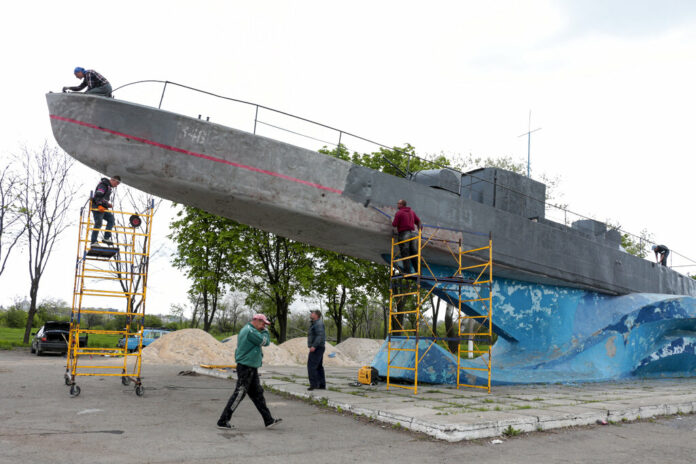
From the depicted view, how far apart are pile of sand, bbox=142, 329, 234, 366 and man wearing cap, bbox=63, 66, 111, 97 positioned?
11118 mm

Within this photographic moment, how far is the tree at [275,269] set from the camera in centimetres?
2562

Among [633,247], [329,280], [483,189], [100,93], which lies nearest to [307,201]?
[100,93]

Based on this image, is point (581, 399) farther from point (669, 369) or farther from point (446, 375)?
point (669, 369)

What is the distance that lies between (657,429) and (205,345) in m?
15.4

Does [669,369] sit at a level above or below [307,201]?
below

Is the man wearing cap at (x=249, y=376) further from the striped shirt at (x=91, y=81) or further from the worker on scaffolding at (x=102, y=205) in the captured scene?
the striped shirt at (x=91, y=81)

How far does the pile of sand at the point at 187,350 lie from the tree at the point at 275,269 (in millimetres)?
6137

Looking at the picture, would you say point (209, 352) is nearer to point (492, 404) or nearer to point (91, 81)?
point (91, 81)

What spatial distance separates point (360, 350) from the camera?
904 inches

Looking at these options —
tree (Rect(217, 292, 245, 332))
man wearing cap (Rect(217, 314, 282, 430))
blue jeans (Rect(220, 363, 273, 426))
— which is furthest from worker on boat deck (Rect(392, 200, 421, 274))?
tree (Rect(217, 292, 245, 332))

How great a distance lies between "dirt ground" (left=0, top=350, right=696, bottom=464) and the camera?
5.39 metres

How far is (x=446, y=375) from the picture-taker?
467 inches

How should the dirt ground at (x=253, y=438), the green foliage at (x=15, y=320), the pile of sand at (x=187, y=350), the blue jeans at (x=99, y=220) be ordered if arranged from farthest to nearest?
the green foliage at (x=15, y=320), the pile of sand at (x=187, y=350), the blue jeans at (x=99, y=220), the dirt ground at (x=253, y=438)

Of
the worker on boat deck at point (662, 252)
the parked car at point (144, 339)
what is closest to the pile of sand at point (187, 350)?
the parked car at point (144, 339)
